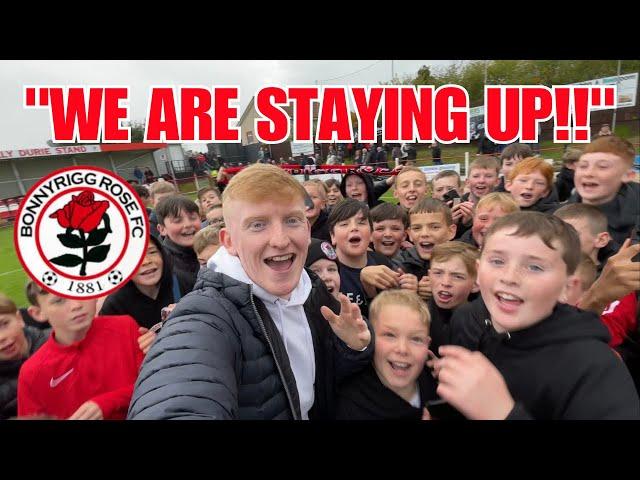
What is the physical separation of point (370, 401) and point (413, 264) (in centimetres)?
79

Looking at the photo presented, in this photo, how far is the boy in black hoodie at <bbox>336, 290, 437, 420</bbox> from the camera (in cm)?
90

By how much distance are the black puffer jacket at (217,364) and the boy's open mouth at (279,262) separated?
83mm

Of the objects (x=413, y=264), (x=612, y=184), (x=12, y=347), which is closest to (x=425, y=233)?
(x=413, y=264)

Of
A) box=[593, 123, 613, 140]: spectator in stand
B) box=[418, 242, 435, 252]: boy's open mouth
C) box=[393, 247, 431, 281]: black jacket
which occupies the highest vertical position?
box=[593, 123, 613, 140]: spectator in stand

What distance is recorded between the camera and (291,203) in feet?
2.56

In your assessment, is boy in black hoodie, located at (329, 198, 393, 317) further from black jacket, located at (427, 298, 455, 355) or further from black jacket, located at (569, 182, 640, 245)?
black jacket, located at (569, 182, 640, 245)

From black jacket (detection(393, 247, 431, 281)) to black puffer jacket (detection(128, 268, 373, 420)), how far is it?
2.66 ft

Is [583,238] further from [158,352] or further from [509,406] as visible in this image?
[158,352]

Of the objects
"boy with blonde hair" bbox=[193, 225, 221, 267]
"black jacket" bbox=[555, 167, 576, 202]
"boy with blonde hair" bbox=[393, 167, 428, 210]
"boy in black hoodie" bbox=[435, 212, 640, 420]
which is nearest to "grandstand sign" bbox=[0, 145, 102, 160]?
"boy with blonde hair" bbox=[193, 225, 221, 267]

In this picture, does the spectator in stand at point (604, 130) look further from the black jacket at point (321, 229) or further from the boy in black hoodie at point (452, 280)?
the black jacket at point (321, 229)

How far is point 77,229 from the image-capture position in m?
0.90

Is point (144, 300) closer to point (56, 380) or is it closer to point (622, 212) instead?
point (56, 380)

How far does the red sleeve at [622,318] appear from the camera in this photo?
972 mm

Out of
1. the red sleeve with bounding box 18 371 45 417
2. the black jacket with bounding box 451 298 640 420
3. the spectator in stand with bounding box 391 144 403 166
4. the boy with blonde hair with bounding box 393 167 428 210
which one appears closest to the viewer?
the black jacket with bounding box 451 298 640 420
